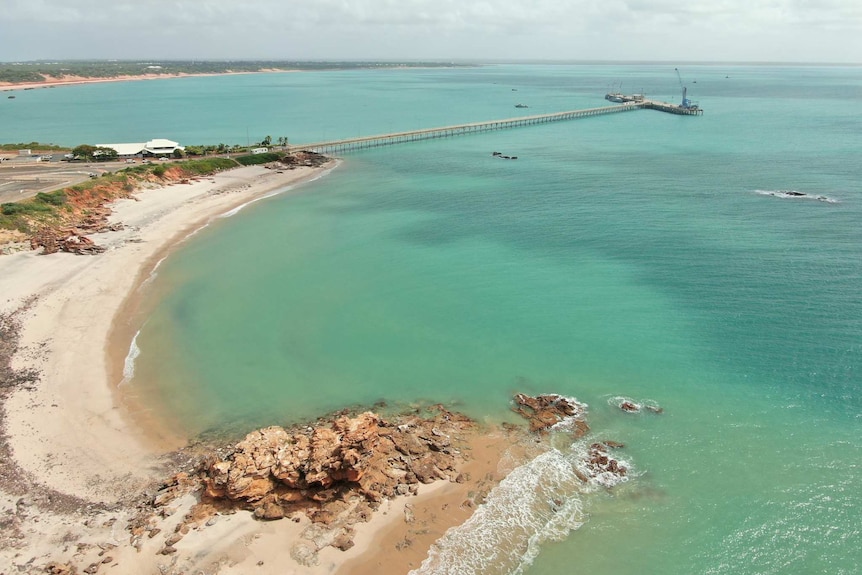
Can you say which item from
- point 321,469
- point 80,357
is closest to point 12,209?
point 80,357

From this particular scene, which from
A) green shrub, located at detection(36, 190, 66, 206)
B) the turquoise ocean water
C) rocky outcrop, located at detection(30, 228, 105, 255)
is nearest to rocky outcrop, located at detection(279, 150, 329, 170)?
the turquoise ocean water

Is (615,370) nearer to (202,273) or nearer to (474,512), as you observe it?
(474,512)

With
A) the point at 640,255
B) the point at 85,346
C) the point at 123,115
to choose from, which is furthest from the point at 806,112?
the point at 123,115

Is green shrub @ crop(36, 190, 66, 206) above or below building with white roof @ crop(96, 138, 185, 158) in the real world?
below

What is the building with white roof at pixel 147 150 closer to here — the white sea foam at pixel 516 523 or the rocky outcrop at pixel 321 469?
the rocky outcrop at pixel 321 469

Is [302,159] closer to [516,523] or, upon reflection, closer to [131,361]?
[131,361]

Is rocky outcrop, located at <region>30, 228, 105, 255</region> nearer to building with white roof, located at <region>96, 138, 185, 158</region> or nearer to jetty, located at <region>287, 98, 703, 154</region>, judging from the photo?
building with white roof, located at <region>96, 138, 185, 158</region>
